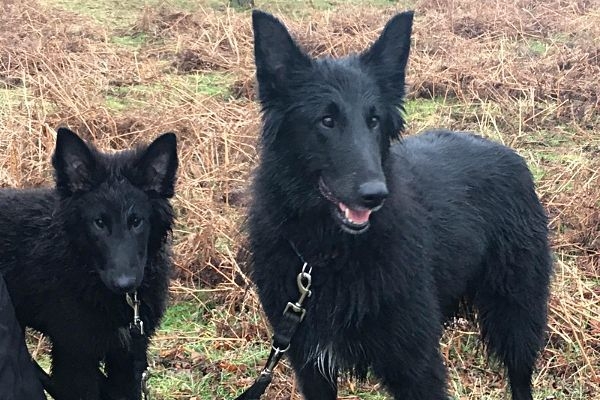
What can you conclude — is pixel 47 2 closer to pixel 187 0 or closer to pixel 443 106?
pixel 187 0

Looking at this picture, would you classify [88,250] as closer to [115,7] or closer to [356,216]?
[356,216]

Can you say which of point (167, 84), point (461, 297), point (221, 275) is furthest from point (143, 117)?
point (461, 297)

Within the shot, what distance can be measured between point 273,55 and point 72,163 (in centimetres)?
127

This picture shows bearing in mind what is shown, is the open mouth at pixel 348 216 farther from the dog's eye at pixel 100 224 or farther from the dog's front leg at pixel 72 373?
the dog's front leg at pixel 72 373

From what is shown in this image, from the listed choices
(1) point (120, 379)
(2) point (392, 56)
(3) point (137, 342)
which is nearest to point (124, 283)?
(3) point (137, 342)

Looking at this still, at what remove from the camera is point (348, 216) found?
3.00 m

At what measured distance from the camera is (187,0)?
13789 mm

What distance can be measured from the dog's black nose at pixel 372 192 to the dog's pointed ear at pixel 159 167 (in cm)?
137

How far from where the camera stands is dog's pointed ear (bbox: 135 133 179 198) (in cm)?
379

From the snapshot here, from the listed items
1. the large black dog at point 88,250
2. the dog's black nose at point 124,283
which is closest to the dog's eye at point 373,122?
the large black dog at point 88,250

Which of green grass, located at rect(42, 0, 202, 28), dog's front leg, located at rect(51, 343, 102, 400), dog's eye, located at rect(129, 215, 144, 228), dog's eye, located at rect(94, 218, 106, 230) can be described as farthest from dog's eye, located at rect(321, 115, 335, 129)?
green grass, located at rect(42, 0, 202, 28)

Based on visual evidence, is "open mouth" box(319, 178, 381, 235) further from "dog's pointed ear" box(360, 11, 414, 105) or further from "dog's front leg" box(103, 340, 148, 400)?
"dog's front leg" box(103, 340, 148, 400)

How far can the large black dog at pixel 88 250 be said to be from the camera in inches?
143

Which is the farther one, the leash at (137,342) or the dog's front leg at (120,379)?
the dog's front leg at (120,379)
